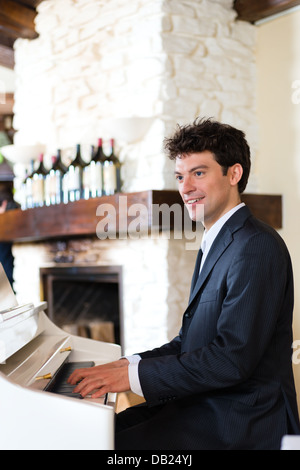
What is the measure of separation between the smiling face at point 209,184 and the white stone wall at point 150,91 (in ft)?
4.53

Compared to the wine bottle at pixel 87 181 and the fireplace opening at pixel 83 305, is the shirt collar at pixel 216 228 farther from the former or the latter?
the fireplace opening at pixel 83 305

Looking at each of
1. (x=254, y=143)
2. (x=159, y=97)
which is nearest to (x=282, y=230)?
(x=254, y=143)

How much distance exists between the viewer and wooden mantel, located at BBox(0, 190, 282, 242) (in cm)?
272

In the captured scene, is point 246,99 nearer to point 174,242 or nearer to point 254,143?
point 254,143

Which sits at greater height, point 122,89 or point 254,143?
point 122,89

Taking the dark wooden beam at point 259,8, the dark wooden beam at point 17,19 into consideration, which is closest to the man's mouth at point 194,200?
the dark wooden beam at point 259,8

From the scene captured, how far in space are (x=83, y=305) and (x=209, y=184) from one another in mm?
2814

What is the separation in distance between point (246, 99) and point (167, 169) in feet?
2.52

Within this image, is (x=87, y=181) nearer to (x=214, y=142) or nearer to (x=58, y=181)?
(x=58, y=181)

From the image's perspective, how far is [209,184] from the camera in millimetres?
1506

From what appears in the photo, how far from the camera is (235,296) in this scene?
1268mm
